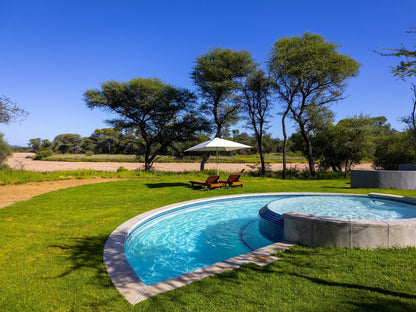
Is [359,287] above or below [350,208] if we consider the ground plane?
below

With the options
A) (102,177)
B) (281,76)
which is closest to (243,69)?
(281,76)

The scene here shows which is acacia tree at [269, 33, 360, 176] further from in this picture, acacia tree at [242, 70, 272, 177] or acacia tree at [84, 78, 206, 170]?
acacia tree at [84, 78, 206, 170]

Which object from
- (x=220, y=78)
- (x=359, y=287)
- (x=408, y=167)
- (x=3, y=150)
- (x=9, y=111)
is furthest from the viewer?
(x=3, y=150)

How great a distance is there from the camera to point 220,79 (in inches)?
845

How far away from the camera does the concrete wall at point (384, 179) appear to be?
11.8 m

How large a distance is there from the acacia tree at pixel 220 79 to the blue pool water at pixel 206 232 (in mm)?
14712

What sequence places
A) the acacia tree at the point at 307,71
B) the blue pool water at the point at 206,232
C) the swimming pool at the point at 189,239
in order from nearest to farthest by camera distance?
1. the swimming pool at the point at 189,239
2. the blue pool water at the point at 206,232
3. the acacia tree at the point at 307,71

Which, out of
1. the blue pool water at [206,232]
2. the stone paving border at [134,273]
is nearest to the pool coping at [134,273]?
the stone paving border at [134,273]

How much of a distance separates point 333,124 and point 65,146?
262ft

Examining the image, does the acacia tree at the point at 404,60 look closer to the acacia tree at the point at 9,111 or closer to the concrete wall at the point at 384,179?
the concrete wall at the point at 384,179

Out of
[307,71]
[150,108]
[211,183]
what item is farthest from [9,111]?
[307,71]

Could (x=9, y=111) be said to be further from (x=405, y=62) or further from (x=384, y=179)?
(x=384, y=179)

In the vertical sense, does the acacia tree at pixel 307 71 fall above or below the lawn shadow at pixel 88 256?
above

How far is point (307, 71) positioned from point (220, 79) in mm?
7325
